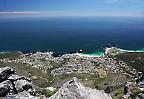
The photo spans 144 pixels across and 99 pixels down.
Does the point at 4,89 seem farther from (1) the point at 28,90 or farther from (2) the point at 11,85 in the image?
(1) the point at 28,90

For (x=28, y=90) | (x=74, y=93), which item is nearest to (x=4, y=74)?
(x=28, y=90)

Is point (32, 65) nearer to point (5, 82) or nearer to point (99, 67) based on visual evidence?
point (99, 67)

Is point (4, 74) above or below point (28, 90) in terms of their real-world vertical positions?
above

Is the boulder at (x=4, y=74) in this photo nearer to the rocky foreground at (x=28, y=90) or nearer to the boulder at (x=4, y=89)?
A: the rocky foreground at (x=28, y=90)

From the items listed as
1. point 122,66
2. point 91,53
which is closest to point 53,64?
point 122,66

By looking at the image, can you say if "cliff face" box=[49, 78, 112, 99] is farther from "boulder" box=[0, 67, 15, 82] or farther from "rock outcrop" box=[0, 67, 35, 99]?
"boulder" box=[0, 67, 15, 82]

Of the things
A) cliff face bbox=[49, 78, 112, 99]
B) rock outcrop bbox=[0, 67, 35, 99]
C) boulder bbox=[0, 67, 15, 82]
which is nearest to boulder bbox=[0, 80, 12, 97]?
rock outcrop bbox=[0, 67, 35, 99]

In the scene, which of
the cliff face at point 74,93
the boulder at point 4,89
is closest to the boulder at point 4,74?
the boulder at point 4,89

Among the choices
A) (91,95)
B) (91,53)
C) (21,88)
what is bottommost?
(91,53)
